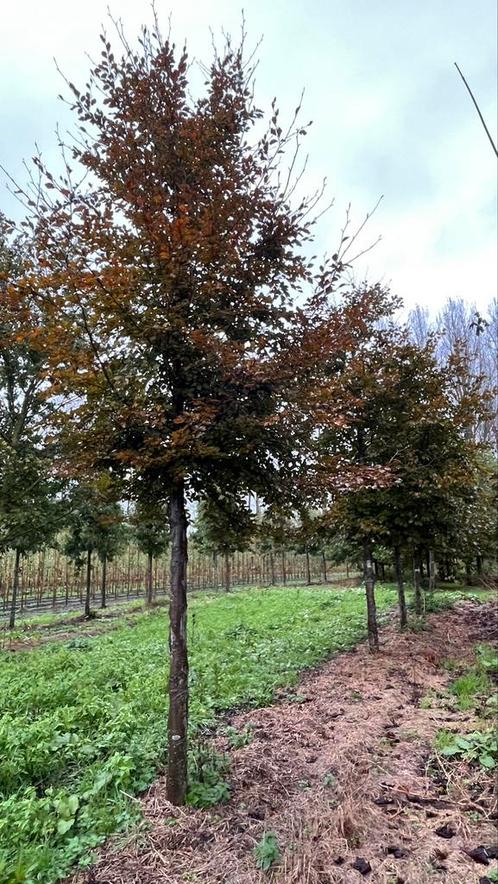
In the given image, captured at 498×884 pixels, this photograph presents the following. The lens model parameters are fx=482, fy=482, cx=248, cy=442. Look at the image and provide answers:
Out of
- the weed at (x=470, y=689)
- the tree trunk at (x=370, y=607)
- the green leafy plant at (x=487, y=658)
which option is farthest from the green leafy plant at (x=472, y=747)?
the tree trunk at (x=370, y=607)

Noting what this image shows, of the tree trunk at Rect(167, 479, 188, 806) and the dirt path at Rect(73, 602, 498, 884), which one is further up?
the tree trunk at Rect(167, 479, 188, 806)

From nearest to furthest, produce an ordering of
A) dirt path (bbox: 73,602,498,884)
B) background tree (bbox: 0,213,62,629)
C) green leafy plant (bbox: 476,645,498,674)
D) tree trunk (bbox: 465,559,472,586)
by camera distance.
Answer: dirt path (bbox: 73,602,498,884), green leafy plant (bbox: 476,645,498,674), background tree (bbox: 0,213,62,629), tree trunk (bbox: 465,559,472,586)

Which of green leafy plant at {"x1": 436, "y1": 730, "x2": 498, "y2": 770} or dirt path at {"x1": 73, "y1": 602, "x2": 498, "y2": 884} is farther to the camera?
green leafy plant at {"x1": 436, "y1": 730, "x2": 498, "y2": 770}

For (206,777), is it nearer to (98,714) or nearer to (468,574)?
(98,714)

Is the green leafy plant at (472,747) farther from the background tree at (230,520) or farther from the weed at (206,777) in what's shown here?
the background tree at (230,520)

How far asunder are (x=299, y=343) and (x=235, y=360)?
68cm

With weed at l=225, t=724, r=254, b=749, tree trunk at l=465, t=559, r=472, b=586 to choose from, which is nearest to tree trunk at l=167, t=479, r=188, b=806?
weed at l=225, t=724, r=254, b=749

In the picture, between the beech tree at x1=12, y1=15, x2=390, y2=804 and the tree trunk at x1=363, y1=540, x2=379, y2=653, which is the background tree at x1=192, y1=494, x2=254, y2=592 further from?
the tree trunk at x1=363, y1=540, x2=379, y2=653

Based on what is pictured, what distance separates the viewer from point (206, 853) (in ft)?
8.84

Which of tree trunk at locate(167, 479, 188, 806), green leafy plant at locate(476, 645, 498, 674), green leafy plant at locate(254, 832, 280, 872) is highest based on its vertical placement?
tree trunk at locate(167, 479, 188, 806)

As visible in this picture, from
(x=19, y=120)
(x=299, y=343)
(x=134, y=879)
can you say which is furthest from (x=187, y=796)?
(x=19, y=120)

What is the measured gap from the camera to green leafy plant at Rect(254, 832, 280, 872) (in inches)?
100

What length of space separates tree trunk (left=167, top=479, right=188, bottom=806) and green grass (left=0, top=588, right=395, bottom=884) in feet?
1.01

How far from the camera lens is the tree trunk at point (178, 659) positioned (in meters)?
3.20
